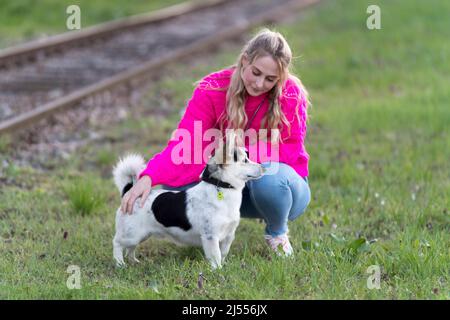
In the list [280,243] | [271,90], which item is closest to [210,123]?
[271,90]

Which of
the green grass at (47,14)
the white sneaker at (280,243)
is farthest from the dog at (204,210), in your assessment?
the green grass at (47,14)

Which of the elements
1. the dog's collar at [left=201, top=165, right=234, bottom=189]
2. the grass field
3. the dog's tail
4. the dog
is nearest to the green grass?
the grass field

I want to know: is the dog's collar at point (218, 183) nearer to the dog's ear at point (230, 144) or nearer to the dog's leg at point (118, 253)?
the dog's ear at point (230, 144)

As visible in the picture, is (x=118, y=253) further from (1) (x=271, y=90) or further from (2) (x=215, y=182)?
(1) (x=271, y=90)

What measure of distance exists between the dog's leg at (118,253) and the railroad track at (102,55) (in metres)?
3.20

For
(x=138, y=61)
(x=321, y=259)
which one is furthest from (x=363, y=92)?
(x=321, y=259)

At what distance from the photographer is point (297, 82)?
4.82m

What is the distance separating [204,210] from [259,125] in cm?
78

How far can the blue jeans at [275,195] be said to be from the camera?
181 inches

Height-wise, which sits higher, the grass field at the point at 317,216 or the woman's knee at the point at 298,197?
the woman's knee at the point at 298,197

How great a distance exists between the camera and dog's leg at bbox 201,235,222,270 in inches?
168

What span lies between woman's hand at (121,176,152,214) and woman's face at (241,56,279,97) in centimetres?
84

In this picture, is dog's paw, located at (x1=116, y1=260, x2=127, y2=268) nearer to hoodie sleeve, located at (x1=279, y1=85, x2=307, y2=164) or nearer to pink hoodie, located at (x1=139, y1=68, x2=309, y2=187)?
pink hoodie, located at (x1=139, y1=68, x2=309, y2=187)
